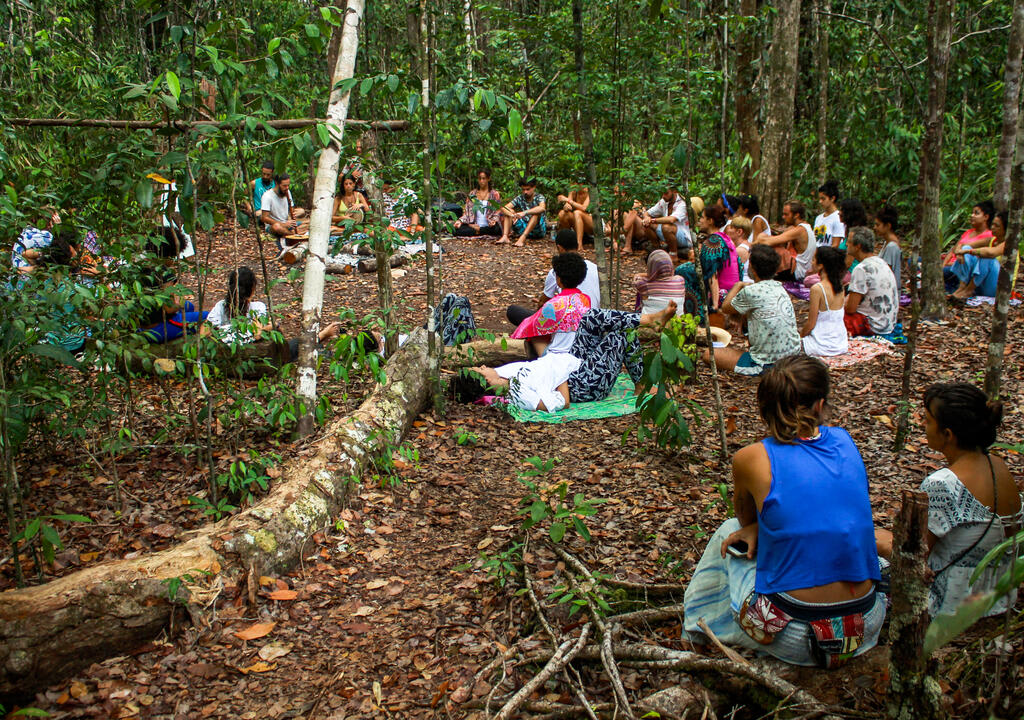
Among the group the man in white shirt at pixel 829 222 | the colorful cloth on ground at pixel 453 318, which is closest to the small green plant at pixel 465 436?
the colorful cloth on ground at pixel 453 318

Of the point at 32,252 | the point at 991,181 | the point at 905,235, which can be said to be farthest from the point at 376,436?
the point at 905,235

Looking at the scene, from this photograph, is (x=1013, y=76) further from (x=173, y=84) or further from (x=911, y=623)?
(x=173, y=84)

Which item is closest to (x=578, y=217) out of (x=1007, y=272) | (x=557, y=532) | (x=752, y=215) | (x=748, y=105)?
(x=752, y=215)

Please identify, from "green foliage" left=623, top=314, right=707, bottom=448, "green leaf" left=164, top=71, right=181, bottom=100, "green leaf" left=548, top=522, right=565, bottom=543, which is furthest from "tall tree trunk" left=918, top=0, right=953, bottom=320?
"green leaf" left=164, top=71, right=181, bottom=100

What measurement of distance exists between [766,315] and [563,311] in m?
1.79

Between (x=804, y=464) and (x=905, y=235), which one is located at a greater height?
(x=905, y=235)

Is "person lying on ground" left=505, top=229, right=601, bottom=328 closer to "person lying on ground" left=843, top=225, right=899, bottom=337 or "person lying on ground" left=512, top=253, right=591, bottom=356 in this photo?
"person lying on ground" left=512, top=253, right=591, bottom=356

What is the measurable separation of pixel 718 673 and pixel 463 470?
261 centimetres

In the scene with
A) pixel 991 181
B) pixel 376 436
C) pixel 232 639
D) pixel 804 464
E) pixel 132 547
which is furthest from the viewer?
pixel 991 181

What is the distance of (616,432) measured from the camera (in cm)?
561

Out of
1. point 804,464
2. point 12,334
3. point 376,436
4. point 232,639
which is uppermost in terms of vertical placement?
point 12,334

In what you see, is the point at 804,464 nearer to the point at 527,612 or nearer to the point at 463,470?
the point at 527,612

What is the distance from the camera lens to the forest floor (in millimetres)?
3000

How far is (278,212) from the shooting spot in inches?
440
